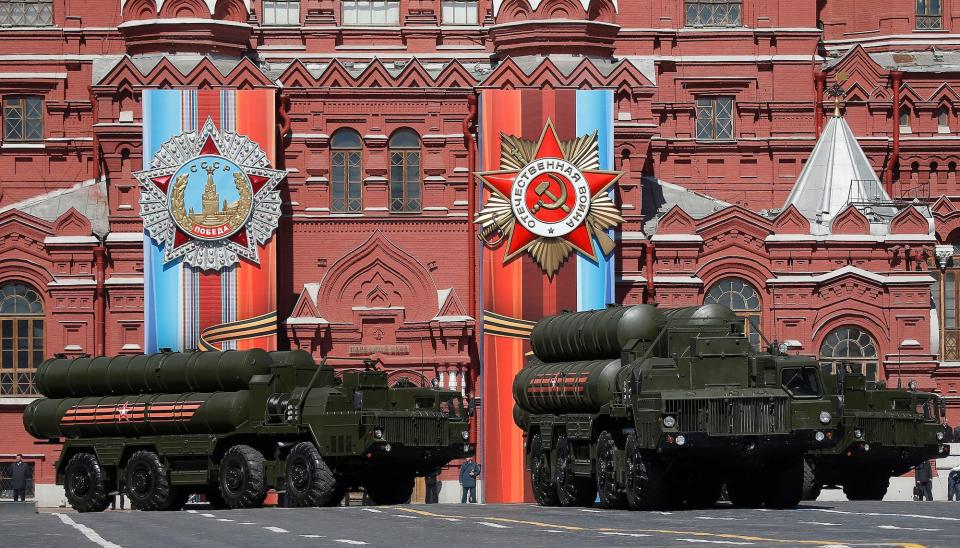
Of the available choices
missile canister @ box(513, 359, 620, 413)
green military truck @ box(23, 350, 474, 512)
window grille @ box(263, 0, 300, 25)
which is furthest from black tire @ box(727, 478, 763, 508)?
window grille @ box(263, 0, 300, 25)

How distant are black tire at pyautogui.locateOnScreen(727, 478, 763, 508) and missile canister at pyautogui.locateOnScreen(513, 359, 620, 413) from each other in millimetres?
2586

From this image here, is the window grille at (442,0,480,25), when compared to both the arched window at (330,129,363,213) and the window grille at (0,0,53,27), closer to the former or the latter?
the arched window at (330,129,363,213)

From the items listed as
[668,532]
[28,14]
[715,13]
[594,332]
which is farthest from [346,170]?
[668,532]

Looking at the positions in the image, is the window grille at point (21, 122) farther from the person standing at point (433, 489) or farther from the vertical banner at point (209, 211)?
the person standing at point (433, 489)

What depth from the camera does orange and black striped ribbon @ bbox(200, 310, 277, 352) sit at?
58.2 metres

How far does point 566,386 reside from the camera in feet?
133

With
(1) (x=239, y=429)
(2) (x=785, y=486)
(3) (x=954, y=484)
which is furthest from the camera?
(3) (x=954, y=484)

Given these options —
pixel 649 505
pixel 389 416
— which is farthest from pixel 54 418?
pixel 649 505

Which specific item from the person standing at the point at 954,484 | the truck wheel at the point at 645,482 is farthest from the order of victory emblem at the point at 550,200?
the truck wheel at the point at 645,482

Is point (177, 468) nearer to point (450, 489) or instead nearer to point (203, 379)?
point (203, 379)

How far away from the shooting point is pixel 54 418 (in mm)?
46906

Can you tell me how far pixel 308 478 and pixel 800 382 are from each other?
403 inches

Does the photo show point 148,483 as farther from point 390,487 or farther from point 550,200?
point 550,200

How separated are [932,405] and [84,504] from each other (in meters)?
18.1
